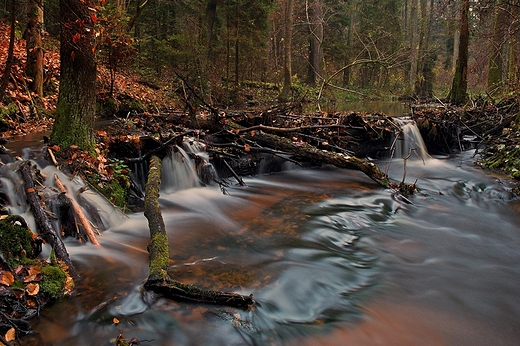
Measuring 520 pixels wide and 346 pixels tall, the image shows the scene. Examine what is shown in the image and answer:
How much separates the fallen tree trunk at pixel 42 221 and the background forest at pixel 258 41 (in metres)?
2.23

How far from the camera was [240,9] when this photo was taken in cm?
2033

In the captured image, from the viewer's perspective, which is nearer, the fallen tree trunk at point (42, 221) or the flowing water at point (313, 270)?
the flowing water at point (313, 270)

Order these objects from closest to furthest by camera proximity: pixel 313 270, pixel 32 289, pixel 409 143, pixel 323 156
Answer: pixel 32 289 < pixel 313 270 < pixel 323 156 < pixel 409 143

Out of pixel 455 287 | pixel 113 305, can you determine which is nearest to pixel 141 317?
pixel 113 305

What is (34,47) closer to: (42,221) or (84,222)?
(84,222)

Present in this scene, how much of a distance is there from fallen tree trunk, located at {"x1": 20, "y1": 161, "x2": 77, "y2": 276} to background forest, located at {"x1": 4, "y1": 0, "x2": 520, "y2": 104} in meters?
2.23

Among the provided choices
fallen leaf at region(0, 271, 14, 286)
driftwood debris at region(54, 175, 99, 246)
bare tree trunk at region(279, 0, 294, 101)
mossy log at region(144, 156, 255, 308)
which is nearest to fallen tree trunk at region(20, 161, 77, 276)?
driftwood debris at region(54, 175, 99, 246)

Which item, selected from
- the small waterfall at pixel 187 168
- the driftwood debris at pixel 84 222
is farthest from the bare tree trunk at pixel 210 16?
the driftwood debris at pixel 84 222

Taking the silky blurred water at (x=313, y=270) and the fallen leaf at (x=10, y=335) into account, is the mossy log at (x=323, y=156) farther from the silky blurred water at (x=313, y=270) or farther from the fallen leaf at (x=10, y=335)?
the fallen leaf at (x=10, y=335)

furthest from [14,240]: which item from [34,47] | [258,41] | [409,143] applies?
[258,41]

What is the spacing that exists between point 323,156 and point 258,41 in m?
16.7

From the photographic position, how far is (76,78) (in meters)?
5.42

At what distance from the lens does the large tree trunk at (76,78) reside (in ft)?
16.5

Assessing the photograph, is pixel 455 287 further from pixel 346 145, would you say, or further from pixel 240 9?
pixel 240 9
